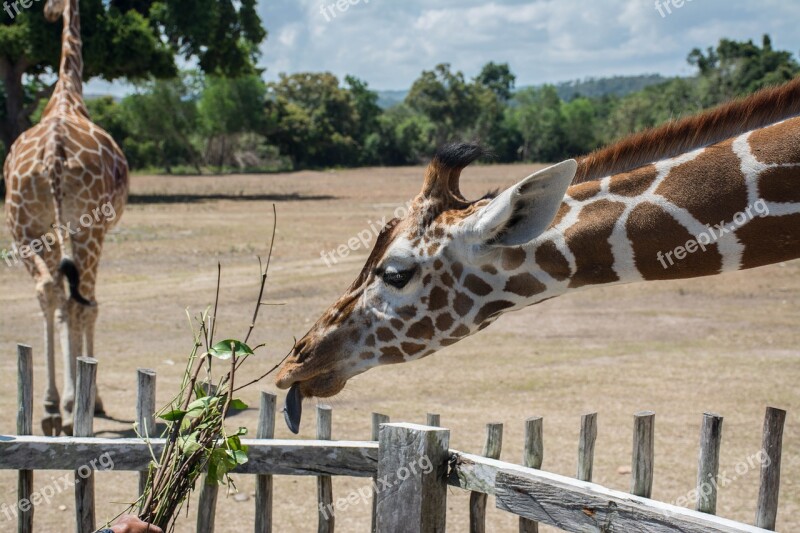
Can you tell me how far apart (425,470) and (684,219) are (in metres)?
1.27

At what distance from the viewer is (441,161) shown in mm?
3328

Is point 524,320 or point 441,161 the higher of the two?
point 441,161

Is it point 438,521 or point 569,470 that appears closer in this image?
point 438,521

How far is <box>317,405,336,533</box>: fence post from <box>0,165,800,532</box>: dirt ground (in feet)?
0.29

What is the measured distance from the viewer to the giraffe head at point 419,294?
3164mm

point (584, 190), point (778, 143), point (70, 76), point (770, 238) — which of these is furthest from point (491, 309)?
point (70, 76)

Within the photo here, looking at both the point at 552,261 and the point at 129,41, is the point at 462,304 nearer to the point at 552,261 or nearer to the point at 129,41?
the point at 552,261

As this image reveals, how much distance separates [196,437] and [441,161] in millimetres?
1397

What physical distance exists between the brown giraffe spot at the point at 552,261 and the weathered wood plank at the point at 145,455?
45.3 inches

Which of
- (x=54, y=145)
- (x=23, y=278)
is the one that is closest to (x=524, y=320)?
(x=54, y=145)

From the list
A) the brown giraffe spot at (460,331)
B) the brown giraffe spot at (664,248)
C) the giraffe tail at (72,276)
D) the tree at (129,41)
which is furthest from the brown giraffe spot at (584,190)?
the tree at (129,41)

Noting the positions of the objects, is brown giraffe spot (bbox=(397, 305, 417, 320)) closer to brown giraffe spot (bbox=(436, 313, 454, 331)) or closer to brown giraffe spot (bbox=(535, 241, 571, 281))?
brown giraffe spot (bbox=(436, 313, 454, 331))

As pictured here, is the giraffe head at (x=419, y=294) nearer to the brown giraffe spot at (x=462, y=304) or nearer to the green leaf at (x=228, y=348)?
the brown giraffe spot at (x=462, y=304)

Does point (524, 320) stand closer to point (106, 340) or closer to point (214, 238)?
point (106, 340)
